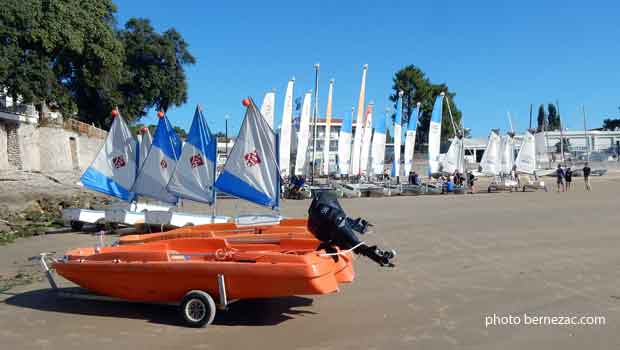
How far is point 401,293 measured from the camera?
6.77 m

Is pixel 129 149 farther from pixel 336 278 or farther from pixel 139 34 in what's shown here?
pixel 139 34

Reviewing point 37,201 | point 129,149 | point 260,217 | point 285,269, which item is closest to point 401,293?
point 285,269

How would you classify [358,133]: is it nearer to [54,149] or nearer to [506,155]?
[506,155]

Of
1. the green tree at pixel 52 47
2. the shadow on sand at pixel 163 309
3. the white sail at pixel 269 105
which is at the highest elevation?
the green tree at pixel 52 47

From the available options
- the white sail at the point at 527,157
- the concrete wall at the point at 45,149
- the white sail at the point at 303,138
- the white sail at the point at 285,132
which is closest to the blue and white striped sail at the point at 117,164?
the white sail at the point at 285,132

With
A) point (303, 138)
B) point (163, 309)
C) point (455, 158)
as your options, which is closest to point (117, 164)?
point (163, 309)

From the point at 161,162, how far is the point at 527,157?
27.3 metres

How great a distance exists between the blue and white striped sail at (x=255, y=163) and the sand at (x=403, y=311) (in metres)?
2.52

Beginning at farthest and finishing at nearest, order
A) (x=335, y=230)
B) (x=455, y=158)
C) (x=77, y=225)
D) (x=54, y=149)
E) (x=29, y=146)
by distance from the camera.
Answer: (x=54, y=149)
(x=455, y=158)
(x=29, y=146)
(x=77, y=225)
(x=335, y=230)

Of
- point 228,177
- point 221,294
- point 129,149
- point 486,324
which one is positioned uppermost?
point 129,149

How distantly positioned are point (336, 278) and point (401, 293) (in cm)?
133

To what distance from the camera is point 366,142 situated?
124ft

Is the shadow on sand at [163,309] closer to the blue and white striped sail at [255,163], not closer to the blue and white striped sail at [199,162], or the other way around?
the blue and white striped sail at [255,163]

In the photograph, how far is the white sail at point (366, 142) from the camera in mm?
37844
